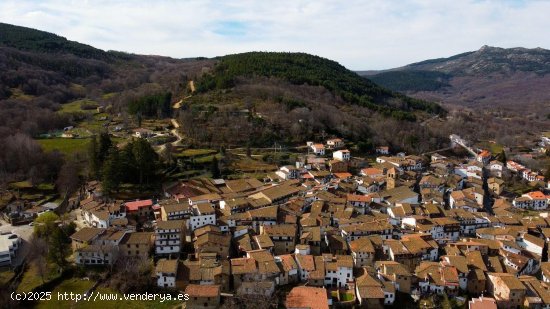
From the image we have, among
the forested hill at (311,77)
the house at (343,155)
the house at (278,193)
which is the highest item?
the forested hill at (311,77)

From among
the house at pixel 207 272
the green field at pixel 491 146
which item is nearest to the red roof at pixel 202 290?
the house at pixel 207 272

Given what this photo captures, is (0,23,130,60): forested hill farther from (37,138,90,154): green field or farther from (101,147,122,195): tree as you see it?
(101,147,122,195): tree

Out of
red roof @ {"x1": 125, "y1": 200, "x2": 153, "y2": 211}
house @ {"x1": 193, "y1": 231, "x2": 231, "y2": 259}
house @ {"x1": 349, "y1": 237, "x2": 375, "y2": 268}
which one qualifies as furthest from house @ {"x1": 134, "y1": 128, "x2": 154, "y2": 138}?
house @ {"x1": 349, "y1": 237, "x2": 375, "y2": 268}

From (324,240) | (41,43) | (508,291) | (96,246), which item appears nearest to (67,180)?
(96,246)

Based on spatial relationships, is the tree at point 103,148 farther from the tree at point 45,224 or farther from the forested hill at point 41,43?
the forested hill at point 41,43

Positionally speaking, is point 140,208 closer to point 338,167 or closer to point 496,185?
point 338,167
